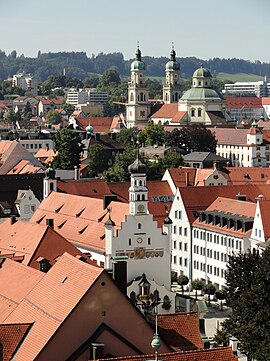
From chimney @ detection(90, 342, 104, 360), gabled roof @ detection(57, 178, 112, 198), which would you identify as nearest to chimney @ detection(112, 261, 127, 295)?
chimney @ detection(90, 342, 104, 360)

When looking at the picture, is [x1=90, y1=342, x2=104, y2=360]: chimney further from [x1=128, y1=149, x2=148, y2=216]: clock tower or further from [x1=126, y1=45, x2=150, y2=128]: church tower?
[x1=126, y1=45, x2=150, y2=128]: church tower

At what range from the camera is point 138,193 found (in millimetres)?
46688

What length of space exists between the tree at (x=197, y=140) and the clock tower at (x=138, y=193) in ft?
194

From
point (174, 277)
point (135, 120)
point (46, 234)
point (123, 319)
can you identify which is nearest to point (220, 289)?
point (174, 277)

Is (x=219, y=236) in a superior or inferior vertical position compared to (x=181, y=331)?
inferior

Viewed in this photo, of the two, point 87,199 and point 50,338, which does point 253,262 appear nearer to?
point 87,199

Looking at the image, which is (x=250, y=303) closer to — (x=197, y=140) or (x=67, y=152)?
(x=67, y=152)

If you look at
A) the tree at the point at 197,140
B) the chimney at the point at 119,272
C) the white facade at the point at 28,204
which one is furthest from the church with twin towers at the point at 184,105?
the chimney at the point at 119,272

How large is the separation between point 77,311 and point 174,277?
96.5 ft

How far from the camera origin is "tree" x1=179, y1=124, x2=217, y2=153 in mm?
108188

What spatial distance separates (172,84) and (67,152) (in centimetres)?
6898

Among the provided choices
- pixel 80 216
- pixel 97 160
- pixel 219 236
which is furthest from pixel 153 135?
pixel 80 216

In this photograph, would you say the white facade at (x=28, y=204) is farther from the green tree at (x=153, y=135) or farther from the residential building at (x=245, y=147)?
the green tree at (x=153, y=135)

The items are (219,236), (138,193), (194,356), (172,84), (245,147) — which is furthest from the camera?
(172,84)
